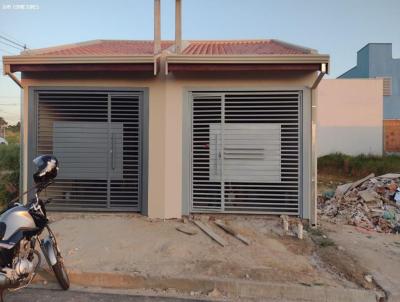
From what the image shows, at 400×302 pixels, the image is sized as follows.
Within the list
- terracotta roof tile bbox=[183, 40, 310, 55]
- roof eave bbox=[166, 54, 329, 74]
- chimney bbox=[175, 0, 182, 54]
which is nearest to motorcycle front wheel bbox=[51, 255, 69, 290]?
roof eave bbox=[166, 54, 329, 74]

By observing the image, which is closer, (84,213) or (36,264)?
(36,264)

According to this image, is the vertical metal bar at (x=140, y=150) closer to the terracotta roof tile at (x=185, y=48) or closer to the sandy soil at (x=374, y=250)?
the terracotta roof tile at (x=185, y=48)

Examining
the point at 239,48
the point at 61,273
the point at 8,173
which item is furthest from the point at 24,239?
the point at 239,48

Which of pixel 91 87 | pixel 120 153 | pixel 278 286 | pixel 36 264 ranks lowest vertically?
pixel 278 286

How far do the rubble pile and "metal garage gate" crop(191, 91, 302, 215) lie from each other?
7.03ft

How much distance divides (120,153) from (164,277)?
340cm

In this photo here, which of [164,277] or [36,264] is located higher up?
[36,264]

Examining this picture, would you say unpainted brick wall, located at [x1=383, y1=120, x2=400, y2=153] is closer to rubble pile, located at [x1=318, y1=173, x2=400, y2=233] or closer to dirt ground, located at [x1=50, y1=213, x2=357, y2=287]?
rubble pile, located at [x1=318, y1=173, x2=400, y2=233]

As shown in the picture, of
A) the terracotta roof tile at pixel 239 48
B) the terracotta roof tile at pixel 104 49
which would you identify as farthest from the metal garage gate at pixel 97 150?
the terracotta roof tile at pixel 239 48

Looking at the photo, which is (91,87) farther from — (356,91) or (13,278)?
(356,91)

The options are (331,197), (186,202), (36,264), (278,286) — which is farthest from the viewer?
(331,197)

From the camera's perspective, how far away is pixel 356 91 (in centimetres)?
2223

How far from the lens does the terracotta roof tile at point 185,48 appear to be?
752 centimetres

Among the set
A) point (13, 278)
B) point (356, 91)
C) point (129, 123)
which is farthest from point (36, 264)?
point (356, 91)
